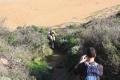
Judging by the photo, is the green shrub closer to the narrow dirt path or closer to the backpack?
the narrow dirt path

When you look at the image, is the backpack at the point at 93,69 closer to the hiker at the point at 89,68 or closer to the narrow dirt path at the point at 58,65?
the hiker at the point at 89,68


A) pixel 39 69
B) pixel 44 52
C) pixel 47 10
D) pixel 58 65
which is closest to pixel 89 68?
pixel 39 69

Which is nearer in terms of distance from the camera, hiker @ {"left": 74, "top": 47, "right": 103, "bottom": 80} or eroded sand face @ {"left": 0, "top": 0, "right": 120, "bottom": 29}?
hiker @ {"left": 74, "top": 47, "right": 103, "bottom": 80}

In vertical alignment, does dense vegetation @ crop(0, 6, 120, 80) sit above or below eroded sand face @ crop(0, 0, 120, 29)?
above

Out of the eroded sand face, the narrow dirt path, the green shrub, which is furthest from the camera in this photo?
the eroded sand face

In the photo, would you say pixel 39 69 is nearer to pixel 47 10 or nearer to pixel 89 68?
pixel 89 68

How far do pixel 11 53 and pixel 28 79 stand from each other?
7.71 feet

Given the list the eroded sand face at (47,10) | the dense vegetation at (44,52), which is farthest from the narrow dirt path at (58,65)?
the eroded sand face at (47,10)

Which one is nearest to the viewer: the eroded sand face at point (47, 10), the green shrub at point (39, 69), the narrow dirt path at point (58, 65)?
the green shrub at point (39, 69)

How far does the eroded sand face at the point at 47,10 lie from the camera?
3488cm

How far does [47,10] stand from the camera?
3750cm

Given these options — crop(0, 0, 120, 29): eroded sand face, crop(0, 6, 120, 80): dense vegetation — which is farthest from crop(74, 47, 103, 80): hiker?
crop(0, 0, 120, 29): eroded sand face

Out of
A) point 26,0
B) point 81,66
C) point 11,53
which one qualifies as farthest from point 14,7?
point 81,66

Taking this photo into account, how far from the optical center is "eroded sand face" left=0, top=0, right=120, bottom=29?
34.9 m
